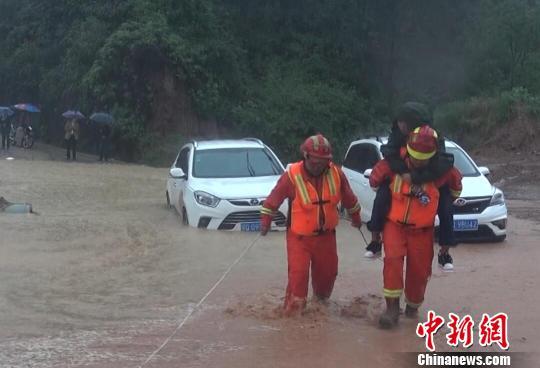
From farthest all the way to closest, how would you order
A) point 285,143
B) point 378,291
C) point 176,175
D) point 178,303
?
point 285,143 → point 176,175 → point 378,291 → point 178,303

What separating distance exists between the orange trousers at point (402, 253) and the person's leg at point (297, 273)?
0.70 m

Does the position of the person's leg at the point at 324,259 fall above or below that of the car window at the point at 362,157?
below

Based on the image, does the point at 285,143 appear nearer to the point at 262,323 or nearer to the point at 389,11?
the point at 389,11

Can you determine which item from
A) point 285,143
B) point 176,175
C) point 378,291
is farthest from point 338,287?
point 285,143

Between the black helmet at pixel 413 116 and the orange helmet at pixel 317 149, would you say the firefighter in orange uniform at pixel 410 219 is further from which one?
the orange helmet at pixel 317 149

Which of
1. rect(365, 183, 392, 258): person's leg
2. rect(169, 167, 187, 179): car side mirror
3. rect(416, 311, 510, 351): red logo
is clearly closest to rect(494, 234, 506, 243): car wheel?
rect(169, 167, 187, 179): car side mirror

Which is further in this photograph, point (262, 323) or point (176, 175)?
point (176, 175)

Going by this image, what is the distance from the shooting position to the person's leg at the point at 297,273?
26.9ft

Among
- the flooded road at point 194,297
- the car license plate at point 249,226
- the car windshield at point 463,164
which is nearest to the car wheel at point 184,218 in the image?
the flooded road at point 194,297

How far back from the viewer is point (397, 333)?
798 cm

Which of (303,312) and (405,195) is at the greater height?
(405,195)

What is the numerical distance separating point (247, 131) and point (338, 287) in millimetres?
25853

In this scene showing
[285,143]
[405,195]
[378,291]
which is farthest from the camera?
[285,143]

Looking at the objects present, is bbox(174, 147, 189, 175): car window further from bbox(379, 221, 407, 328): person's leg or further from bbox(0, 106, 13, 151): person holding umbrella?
bbox(0, 106, 13, 151): person holding umbrella
